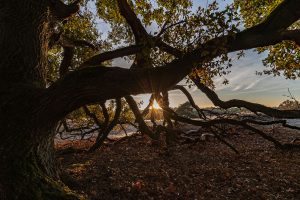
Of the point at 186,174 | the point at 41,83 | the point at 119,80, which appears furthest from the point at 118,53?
the point at 186,174

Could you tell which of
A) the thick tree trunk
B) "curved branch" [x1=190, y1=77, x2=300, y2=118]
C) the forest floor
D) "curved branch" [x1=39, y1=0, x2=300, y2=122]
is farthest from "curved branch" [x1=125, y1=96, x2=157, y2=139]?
"curved branch" [x1=39, y1=0, x2=300, y2=122]

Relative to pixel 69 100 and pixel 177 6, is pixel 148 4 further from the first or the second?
pixel 69 100

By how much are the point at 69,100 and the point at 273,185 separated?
8.50 m

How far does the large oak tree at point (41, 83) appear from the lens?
6555 millimetres

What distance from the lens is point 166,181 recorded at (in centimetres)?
1116

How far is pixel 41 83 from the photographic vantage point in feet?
26.8

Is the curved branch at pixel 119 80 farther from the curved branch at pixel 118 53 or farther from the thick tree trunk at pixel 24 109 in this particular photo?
the curved branch at pixel 118 53

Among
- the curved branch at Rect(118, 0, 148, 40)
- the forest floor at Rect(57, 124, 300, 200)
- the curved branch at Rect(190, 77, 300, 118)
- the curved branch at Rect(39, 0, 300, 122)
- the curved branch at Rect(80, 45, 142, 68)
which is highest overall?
the curved branch at Rect(118, 0, 148, 40)

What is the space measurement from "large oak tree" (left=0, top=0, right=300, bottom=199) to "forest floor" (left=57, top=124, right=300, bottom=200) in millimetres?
3018

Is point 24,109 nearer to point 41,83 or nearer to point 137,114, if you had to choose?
point 41,83

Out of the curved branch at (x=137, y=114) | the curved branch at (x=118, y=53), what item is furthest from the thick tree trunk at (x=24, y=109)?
the curved branch at (x=137, y=114)

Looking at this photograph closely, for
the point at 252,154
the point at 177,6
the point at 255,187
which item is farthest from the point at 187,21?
the point at 252,154

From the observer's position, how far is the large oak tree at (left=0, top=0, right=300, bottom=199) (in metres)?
6.55

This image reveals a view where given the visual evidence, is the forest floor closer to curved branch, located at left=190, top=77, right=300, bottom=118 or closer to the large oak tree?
the large oak tree
